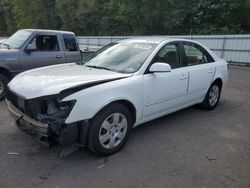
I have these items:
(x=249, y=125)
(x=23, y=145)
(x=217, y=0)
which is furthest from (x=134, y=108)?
(x=217, y=0)

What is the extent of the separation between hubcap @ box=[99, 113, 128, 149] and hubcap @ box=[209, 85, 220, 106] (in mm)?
2693

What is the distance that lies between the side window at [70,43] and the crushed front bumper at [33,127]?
3.92m

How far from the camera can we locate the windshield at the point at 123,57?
3.86 metres

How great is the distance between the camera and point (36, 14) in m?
41.8

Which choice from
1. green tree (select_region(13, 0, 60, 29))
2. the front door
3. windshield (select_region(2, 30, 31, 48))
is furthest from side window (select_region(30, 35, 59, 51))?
green tree (select_region(13, 0, 60, 29))

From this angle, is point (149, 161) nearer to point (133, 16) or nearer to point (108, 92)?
→ point (108, 92)

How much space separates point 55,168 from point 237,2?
74.7 ft

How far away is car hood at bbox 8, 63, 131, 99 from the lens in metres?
3.02

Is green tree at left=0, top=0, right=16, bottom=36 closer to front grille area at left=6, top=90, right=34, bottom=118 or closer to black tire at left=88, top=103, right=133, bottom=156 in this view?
front grille area at left=6, top=90, right=34, bottom=118

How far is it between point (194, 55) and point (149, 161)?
2556 mm

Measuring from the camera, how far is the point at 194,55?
16.2ft

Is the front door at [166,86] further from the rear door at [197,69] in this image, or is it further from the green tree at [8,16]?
the green tree at [8,16]

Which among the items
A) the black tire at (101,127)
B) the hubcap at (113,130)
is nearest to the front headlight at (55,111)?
the black tire at (101,127)

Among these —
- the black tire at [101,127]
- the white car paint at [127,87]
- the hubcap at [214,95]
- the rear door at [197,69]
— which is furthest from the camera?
the hubcap at [214,95]
